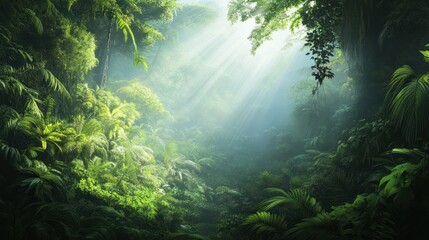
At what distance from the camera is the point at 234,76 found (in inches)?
1055

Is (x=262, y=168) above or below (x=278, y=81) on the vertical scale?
below

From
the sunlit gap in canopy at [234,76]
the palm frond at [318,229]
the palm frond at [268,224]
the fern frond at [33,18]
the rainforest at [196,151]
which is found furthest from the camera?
the sunlit gap in canopy at [234,76]

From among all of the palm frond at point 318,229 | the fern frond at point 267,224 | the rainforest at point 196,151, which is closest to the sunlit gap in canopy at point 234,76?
the rainforest at point 196,151

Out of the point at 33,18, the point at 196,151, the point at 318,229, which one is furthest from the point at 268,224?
the point at 196,151

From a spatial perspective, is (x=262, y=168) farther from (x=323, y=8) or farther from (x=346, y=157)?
(x=323, y=8)

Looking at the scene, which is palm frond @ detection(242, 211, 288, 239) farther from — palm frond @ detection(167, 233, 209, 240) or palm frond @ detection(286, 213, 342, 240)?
palm frond @ detection(167, 233, 209, 240)

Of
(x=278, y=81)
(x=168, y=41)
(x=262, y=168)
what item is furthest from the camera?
(x=278, y=81)

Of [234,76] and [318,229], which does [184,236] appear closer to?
[318,229]

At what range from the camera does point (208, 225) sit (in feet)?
22.2

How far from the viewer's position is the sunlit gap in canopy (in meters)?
22.6

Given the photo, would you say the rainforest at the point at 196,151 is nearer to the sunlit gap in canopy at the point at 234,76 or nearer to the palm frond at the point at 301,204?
the palm frond at the point at 301,204

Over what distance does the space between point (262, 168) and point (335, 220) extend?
8.92m

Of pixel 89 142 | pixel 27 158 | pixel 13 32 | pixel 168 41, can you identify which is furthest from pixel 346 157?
pixel 168 41

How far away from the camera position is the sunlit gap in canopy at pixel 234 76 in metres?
22.6
